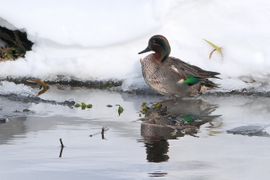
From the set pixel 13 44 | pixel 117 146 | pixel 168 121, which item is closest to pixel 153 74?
pixel 168 121

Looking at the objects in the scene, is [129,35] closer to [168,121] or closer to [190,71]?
[190,71]

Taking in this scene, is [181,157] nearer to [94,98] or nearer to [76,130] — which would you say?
[76,130]

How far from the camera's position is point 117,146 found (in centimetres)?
891

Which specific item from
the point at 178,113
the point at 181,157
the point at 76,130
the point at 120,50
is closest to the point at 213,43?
the point at 120,50

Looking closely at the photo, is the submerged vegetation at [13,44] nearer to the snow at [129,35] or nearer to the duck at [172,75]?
the snow at [129,35]

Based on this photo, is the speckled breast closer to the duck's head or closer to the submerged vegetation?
the duck's head

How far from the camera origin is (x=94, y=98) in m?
11.7

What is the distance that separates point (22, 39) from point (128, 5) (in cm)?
150

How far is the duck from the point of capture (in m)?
12.0

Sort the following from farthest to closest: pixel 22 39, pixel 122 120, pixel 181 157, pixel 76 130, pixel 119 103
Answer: pixel 22 39 → pixel 119 103 → pixel 122 120 → pixel 76 130 → pixel 181 157

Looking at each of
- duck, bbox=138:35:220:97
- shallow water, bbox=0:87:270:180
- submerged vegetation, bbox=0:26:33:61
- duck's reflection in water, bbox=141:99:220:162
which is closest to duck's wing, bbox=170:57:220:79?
duck, bbox=138:35:220:97

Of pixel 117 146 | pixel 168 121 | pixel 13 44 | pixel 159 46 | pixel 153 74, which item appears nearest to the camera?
pixel 117 146

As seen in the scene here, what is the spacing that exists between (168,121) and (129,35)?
2607 mm

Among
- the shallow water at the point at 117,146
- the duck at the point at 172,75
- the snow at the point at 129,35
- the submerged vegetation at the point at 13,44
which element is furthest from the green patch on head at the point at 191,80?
the submerged vegetation at the point at 13,44
